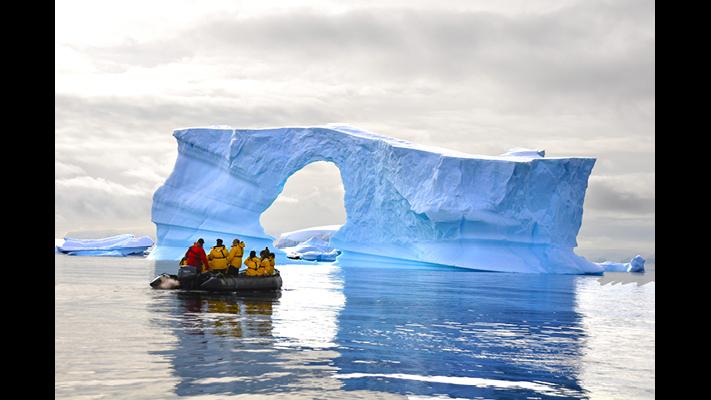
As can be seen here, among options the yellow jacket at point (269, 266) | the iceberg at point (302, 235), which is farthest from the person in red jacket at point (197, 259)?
the iceberg at point (302, 235)

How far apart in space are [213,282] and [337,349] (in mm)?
6844

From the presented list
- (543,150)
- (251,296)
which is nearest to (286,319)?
(251,296)

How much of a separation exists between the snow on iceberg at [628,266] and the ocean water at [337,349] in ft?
112

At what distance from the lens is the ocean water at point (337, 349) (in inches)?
239

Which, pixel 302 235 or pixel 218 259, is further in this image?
pixel 302 235

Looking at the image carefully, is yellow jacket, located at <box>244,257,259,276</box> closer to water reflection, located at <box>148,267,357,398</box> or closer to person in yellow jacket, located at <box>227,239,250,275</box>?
person in yellow jacket, located at <box>227,239,250,275</box>

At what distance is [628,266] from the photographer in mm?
49062

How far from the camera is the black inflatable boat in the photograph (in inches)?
574

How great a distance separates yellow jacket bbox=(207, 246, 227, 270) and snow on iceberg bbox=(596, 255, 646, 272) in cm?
3567

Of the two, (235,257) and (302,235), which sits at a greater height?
(235,257)

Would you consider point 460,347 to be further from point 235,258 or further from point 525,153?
point 525,153

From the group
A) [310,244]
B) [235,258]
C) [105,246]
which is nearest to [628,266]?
[310,244]
